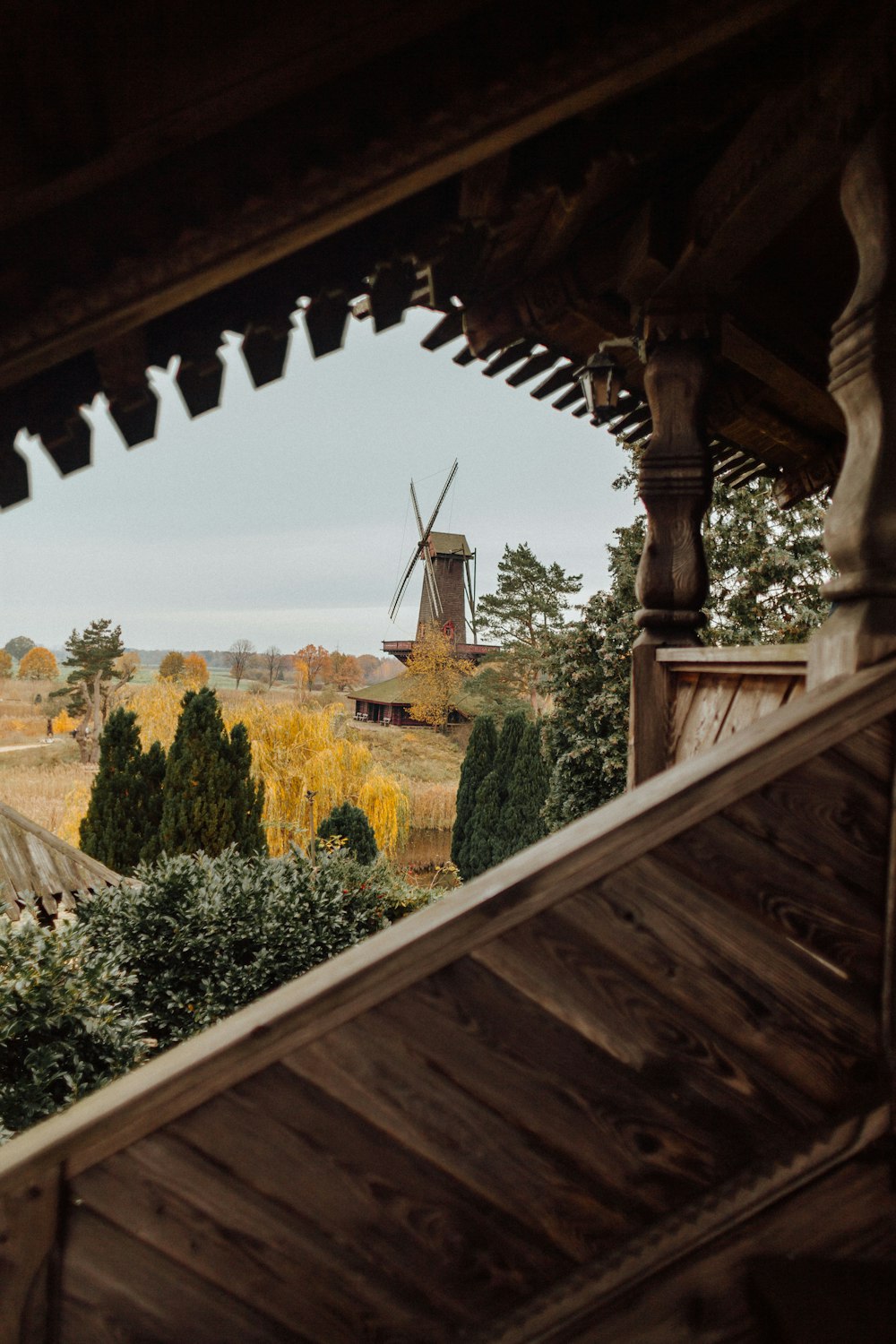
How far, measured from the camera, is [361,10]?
47.9 inches

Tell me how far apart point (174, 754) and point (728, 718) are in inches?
330

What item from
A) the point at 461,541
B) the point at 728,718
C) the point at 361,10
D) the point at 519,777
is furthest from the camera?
the point at 461,541

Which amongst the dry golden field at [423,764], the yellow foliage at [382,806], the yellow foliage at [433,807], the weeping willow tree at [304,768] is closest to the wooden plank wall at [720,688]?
the weeping willow tree at [304,768]

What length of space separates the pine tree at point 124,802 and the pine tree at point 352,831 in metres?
2.12

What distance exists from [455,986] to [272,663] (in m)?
33.9

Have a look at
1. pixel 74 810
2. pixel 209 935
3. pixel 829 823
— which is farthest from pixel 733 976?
pixel 74 810

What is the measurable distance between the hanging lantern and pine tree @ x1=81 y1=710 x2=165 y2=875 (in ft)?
25.0

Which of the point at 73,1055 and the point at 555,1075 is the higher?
the point at 555,1075

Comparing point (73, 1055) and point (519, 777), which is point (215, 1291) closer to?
point (73, 1055)

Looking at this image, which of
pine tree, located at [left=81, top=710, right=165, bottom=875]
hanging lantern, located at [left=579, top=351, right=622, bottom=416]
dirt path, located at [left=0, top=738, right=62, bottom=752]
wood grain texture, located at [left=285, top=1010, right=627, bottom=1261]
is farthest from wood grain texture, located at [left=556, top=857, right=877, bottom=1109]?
dirt path, located at [left=0, top=738, right=62, bottom=752]

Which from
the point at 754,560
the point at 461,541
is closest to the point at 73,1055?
the point at 754,560

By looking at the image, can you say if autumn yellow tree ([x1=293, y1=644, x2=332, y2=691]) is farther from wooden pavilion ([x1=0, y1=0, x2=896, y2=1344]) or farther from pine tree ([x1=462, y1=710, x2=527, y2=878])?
wooden pavilion ([x1=0, y1=0, x2=896, y2=1344])

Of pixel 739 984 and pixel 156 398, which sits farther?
pixel 156 398

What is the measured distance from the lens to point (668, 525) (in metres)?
2.39
